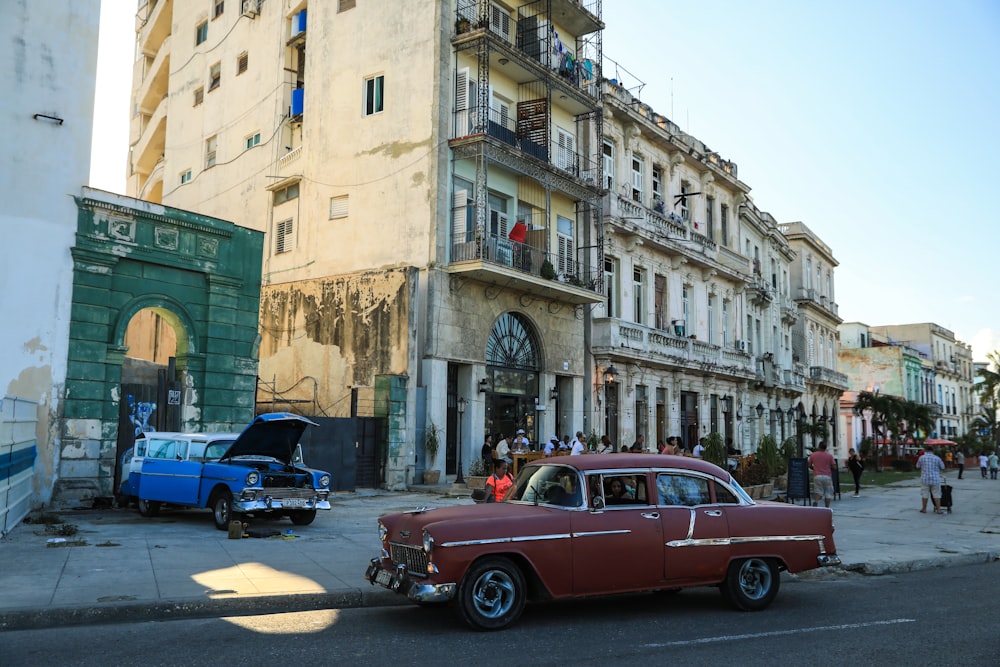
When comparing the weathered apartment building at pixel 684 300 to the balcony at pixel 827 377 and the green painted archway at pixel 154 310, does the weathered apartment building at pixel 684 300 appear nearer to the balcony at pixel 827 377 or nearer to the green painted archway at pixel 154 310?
the balcony at pixel 827 377

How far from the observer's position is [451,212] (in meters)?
25.3

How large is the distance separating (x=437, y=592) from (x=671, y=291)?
29.1 m

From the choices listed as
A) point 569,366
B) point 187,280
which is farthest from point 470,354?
point 187,280

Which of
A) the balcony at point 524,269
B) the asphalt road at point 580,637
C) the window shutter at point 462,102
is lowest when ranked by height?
the asphalt road at point 580,637

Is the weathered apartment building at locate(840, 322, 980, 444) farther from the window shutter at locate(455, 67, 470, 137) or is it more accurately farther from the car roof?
the car roof

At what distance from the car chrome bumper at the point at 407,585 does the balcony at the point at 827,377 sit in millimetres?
48593

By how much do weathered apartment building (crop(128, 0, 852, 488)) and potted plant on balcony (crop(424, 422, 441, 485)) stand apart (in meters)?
0.31

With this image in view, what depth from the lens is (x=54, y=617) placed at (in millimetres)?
7859

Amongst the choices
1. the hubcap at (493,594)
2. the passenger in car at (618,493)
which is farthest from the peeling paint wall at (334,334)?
the hubcap at (493,594)

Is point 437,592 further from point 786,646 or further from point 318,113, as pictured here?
point 318,113

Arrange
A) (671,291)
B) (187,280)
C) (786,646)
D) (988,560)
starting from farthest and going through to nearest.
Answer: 1. (671,291)
2. (187,280)
3. (988,560)
4. (786,646)

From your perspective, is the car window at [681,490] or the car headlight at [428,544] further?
the car window at [681,490]

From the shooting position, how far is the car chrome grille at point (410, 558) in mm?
7715

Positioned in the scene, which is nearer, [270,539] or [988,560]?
[270,539]
